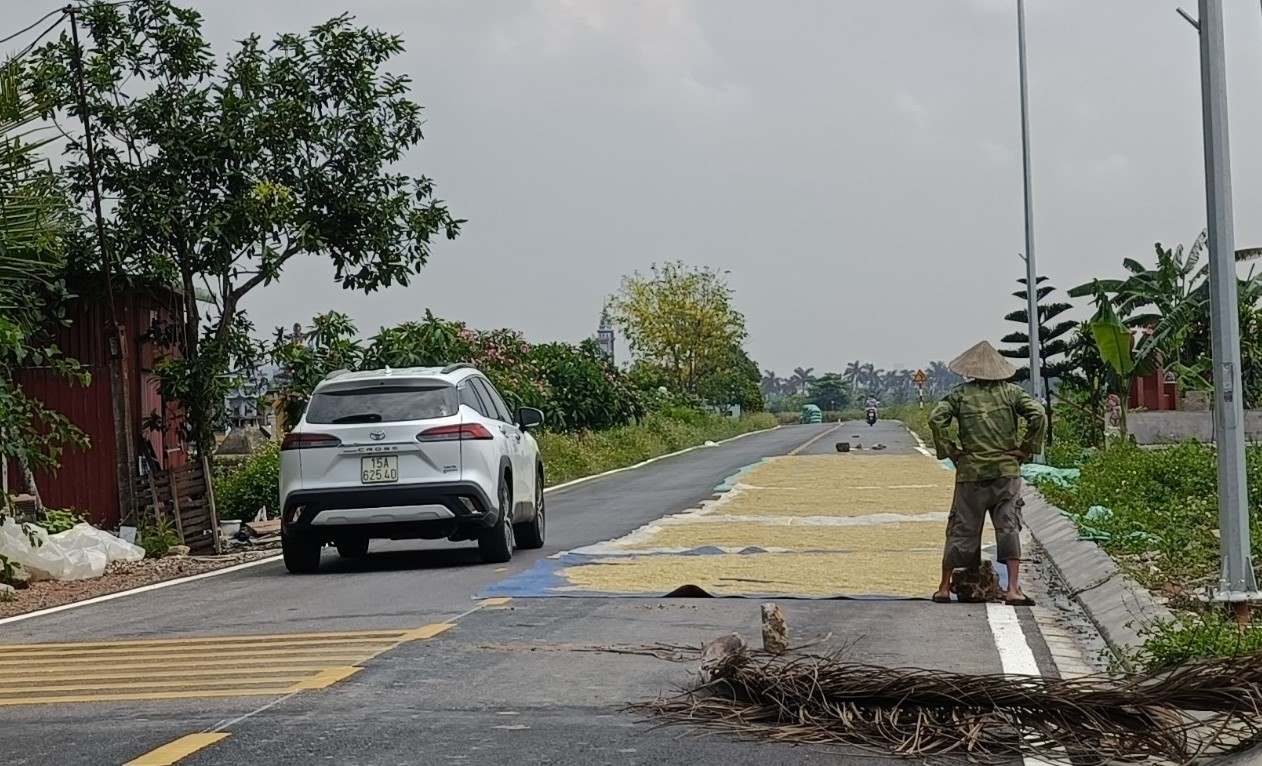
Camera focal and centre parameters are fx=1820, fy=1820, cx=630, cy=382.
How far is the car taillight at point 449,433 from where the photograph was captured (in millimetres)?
16297

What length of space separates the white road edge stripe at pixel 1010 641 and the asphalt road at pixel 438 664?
0.09m

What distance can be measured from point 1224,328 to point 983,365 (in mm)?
1974

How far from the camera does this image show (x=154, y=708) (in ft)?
28.5

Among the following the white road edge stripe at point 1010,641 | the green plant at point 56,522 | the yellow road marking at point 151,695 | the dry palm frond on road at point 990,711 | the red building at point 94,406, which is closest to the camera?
the dry palm frond on road at point 990,711

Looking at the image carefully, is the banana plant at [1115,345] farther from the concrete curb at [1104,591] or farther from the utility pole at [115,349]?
the utility pole at [115,349]

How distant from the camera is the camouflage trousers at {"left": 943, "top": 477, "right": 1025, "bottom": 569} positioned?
1318 cm

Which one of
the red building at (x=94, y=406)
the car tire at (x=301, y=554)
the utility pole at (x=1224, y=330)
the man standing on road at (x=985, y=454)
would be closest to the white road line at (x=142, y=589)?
the car tire at (x=301, y=554)

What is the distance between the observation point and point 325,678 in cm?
951

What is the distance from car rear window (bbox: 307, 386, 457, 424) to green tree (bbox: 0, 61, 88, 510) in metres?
2.71

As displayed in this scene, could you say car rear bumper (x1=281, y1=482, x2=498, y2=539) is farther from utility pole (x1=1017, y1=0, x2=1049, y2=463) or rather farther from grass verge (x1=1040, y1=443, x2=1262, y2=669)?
utility pole (x1=1017, y1=0, x2=1049, y2=463)

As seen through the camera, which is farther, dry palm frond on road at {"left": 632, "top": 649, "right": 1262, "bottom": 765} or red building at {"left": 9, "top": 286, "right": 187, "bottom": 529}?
red building at {"left": 9, "top": 286, "right": 187, "bottom": 529}

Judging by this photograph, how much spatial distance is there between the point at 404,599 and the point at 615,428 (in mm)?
38920

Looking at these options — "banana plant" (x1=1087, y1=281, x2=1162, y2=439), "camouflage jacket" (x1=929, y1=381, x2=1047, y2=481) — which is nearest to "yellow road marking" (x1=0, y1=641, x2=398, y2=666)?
"camouflage jacket" (x1=929, y1=381, x2=1047, y2=481)

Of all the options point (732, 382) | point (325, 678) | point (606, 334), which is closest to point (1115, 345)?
point (325, 678)
